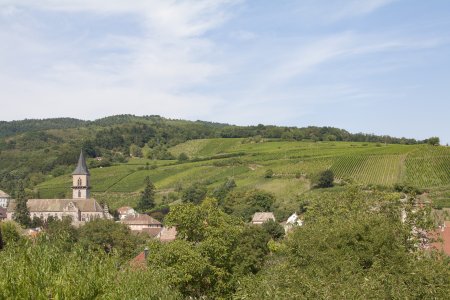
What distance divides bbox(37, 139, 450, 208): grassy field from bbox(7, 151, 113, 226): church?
32.8ft

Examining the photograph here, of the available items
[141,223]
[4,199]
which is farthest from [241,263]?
[4,199]

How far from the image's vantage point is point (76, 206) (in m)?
130

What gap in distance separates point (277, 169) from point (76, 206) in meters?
45.4

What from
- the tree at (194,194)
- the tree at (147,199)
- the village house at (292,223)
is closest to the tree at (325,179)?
the village house at (292,223)

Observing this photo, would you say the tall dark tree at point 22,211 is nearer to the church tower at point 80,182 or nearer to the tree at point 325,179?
the church tower at point 80,182

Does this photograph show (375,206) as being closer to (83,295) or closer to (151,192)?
(83,295)

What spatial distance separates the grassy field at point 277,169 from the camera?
11244 cm

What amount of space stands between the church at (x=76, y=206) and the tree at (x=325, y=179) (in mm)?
44184

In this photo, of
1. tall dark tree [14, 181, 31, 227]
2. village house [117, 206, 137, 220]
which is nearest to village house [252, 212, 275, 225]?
village house [117, 206, 137, 220]

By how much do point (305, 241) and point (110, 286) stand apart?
1811 cm

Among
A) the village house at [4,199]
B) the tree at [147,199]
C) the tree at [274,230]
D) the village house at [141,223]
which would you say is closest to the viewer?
the tree at [274,230]

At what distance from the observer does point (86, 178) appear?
135 m

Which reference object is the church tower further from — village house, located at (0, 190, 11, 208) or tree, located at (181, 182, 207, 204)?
village house, located at (0, 190, 11, 208)

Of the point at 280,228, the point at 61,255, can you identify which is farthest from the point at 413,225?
the point at 280,228
